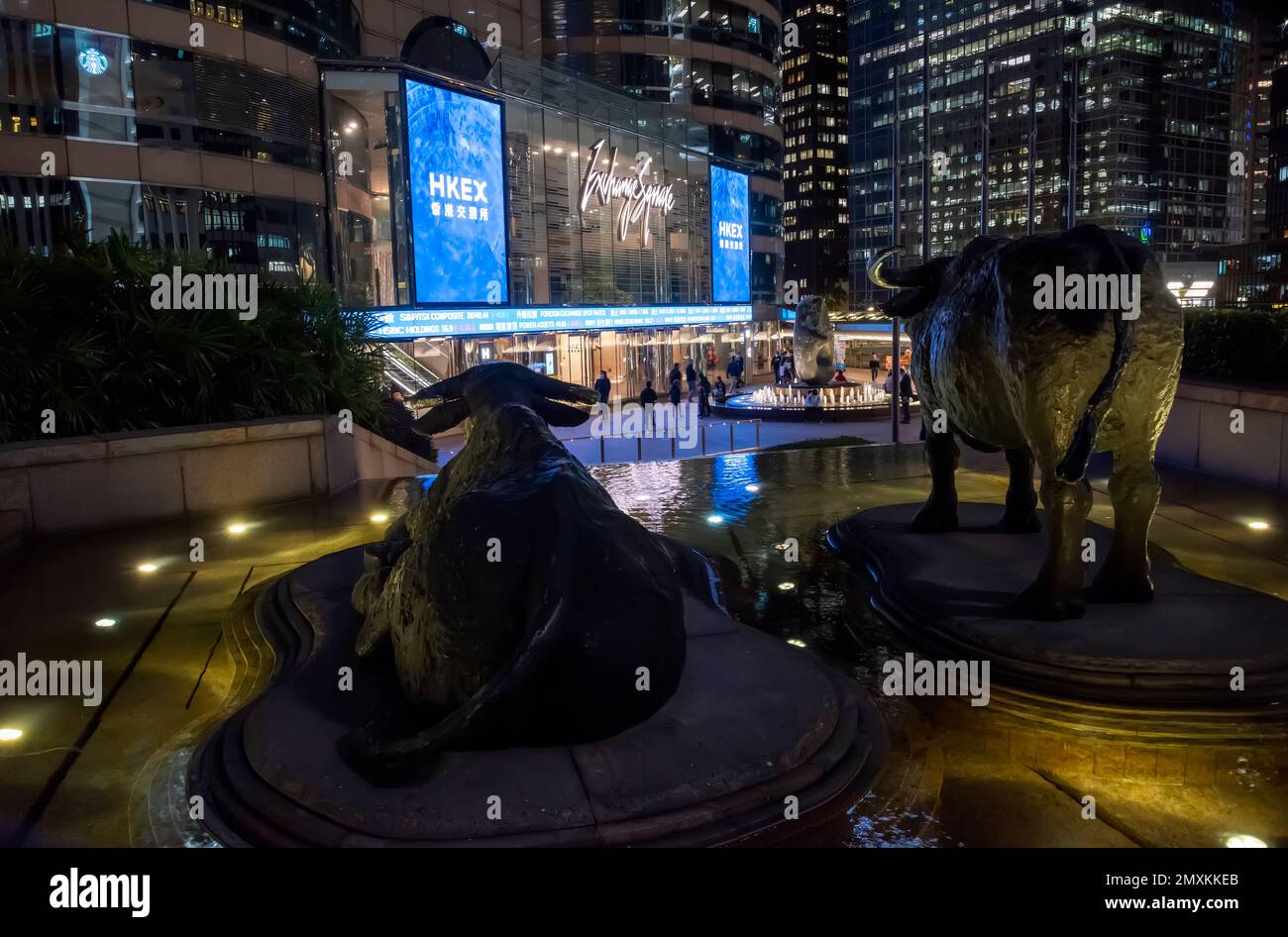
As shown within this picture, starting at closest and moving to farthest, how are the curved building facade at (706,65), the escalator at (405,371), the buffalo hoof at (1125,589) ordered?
1. the buffalo hoof at (1125,589)
2. the escalator at (405,371)
3. the curved building facade at (706,65)

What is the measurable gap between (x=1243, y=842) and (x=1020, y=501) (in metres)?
4.38

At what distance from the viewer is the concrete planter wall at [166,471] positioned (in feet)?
29.5

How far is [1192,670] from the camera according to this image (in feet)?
16.1

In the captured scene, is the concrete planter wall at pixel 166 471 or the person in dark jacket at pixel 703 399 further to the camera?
the person in dark jacket at pixel 703 399

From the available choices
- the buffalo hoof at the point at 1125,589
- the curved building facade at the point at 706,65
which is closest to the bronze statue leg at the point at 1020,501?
the buffalo hoof at the point at 1125,589

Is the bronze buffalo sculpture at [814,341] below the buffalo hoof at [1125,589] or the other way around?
the other way around

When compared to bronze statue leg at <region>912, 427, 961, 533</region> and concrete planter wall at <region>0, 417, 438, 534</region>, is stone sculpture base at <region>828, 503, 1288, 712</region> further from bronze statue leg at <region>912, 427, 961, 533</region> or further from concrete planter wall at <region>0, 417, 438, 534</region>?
concrete planter wall at <region>0, 417, 438, 534</region>

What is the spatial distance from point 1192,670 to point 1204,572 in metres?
2.67

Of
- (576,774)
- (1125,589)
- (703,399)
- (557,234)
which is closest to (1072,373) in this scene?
(1125,589)

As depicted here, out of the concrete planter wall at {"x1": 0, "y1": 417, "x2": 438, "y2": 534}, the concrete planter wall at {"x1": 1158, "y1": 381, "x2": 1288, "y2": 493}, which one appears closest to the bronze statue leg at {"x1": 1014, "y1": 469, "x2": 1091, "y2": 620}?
the concrete planter wall at {"x1": 1158, "y1": 381, "x2": 1288, "y2": 493}

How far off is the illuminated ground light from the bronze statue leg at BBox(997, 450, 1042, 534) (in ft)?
13.5

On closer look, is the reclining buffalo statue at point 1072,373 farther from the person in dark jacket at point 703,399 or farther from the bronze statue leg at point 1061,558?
the person in dark jacket at point 703,399

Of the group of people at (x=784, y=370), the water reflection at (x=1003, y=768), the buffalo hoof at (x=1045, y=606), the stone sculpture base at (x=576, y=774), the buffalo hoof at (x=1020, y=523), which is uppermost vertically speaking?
the group of people at (x=784, y=370)

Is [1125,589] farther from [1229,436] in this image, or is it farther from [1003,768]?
[1229,436]
